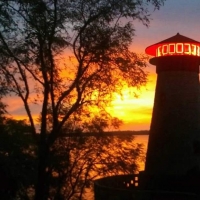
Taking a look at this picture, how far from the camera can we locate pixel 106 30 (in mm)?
11914

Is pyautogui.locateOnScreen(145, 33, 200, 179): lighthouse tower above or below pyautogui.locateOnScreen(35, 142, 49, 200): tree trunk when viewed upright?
above

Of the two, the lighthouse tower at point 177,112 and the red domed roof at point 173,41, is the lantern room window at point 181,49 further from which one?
the red domed roof at point 173,41

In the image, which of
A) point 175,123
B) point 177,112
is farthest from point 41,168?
point 177,112

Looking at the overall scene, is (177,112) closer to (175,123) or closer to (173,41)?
(175,123)

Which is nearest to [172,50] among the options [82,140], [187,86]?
[187,86]

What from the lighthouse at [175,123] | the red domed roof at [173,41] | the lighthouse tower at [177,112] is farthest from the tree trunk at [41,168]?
the red domed roof at [173,41]

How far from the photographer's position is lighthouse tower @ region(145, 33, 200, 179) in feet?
52.0

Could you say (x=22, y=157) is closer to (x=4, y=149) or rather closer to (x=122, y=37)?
(x=4, y=149)

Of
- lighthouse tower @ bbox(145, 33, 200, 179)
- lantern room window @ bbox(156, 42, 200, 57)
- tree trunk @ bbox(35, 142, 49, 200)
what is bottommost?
tree trunk @ bbox(35, 142, 49, 200)

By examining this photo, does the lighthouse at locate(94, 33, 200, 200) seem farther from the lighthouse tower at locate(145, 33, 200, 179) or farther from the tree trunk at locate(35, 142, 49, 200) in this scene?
the tree trunk at locate(35, 142, 49, 200)

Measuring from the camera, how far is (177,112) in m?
15.9

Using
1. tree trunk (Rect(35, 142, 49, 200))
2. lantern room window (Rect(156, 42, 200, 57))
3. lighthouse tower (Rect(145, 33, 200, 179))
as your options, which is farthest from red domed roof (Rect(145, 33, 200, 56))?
tree trunk (Rect(35, 142, 49, 200))

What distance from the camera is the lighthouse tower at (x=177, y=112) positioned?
15844mm

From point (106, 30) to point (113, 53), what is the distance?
56 centimetres
